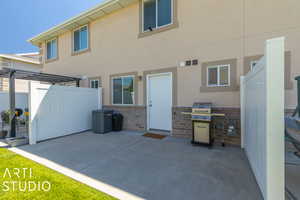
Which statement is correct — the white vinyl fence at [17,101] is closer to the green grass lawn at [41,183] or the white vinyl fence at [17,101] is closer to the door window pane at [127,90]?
the green grass lawn at [41,183]

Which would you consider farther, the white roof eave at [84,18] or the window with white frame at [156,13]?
the white roof eave at [84,18]

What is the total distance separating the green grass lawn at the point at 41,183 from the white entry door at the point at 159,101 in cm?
388

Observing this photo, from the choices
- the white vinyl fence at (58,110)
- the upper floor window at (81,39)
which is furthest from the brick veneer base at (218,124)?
the upper floor window at (81,39)

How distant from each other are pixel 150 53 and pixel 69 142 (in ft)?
15.1

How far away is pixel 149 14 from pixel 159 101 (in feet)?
12.4

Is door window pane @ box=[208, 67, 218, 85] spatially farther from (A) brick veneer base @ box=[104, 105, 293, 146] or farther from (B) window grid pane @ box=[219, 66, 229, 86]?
(A) brick veneer base @ box=[104, 105, 293, 146]

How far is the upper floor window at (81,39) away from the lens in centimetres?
800

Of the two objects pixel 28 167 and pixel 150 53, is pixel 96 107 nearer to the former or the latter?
pixel 150 53

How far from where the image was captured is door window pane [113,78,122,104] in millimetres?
6816

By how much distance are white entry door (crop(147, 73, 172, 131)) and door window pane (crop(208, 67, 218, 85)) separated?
1.46 metres

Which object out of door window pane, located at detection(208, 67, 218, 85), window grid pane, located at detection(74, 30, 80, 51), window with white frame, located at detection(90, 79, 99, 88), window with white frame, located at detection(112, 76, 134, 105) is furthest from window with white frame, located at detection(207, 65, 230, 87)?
window grid pane, located at detection(74, 30, 80, 51)

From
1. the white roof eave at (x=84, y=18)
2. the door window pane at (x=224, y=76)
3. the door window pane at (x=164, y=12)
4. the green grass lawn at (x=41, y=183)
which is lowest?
the green grass lawn at (x=41, y=183)

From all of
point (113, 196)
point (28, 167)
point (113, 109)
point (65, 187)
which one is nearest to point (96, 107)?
point (113, 109)

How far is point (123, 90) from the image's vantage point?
6707mm
